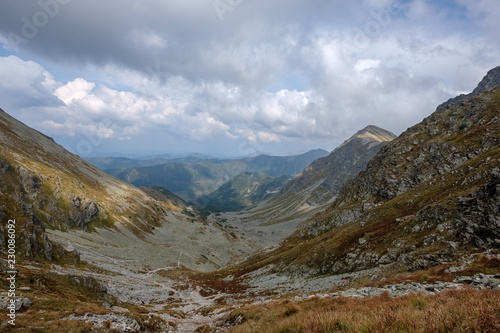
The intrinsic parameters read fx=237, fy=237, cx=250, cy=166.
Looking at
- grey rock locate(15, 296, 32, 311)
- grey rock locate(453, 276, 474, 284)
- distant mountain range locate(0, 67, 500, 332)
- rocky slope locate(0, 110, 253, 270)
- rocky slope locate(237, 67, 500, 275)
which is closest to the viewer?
distant mountain range locate(0, 67, 500, 332)

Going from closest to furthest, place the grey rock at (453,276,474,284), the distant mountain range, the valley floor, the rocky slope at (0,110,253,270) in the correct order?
1. the valley floor
2. the distant mountain range
3. the grey rock at (453,276,474,284)
4. the rocky slope at (0,110,253,270)

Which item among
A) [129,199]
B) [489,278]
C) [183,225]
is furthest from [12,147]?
[489,278]

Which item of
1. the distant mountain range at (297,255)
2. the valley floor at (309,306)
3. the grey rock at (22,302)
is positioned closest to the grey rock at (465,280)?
the valley floor at (309,306)

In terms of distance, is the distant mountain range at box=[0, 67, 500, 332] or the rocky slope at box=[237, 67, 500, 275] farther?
the rocky slope at box=[237, 67, 500, 275]

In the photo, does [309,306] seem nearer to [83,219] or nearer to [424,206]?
[424,206]

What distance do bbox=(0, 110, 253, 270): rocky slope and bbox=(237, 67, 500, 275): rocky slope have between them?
53684 mm

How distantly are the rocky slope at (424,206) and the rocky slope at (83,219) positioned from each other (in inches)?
2114

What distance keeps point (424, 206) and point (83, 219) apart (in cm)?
12369

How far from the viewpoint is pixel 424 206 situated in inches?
2093

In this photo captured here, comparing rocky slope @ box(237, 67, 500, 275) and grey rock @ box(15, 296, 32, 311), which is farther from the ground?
rocky slope @ box(237, 67, 500, 275)

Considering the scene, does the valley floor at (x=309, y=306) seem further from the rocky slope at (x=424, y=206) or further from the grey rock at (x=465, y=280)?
the rocky slope at (x=424, y=206)

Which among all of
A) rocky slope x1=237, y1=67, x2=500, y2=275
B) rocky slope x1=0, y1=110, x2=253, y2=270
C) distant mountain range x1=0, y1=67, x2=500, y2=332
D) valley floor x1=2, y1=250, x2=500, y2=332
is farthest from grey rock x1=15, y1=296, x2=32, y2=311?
rocky slope x1=237, y1=67, x2=500, y2=275

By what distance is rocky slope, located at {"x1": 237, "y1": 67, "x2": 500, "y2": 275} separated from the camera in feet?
112

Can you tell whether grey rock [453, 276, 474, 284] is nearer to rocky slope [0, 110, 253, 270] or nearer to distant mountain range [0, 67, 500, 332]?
distant mountain range [0, 67, 500, 332]
